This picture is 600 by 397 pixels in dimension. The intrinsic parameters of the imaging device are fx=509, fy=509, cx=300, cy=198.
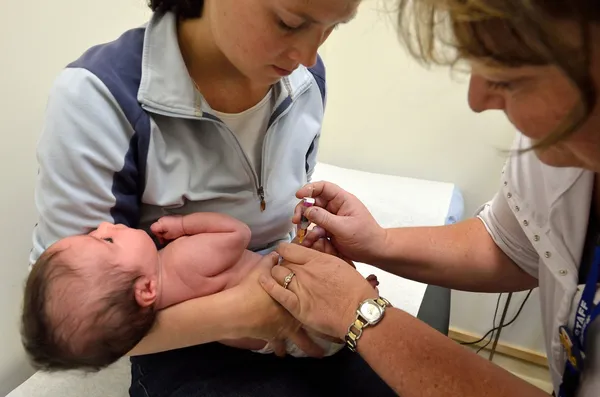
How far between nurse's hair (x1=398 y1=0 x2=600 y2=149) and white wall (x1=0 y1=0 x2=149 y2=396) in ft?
3.29

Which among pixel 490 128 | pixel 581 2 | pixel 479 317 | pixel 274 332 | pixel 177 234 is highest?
pixel 581 2

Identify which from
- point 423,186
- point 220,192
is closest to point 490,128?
point 423,186

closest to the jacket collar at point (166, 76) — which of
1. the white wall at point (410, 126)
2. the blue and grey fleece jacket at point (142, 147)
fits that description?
the blue and grey fleece jacket at point (142, 147)

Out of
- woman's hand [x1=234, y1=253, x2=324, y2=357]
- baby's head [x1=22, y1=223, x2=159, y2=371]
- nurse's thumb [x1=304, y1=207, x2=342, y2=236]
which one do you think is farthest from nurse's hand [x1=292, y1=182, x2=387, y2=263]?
baby's head [x1=22, y1=223, x2=159, y2=371]

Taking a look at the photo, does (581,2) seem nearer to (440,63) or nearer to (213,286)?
(440,63)

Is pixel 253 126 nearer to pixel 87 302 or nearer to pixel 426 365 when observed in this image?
pixel 87 302

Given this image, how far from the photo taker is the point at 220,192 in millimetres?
1038

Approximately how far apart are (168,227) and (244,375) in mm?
339

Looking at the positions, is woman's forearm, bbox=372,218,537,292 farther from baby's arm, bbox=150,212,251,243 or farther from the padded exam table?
baby's arm, bbox=150,212,251,243

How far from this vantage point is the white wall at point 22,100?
1.23 meters

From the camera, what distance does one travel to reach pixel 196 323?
922 millimetres

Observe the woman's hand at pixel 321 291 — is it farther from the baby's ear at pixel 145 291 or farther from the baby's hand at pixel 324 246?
the baby's ear at pixel 145 291

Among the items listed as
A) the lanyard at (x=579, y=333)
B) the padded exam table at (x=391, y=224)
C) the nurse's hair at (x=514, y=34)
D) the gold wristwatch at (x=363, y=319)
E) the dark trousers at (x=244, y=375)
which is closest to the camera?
the nurse's hair at (x=514, y=34)

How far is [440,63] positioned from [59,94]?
0.59 metres
